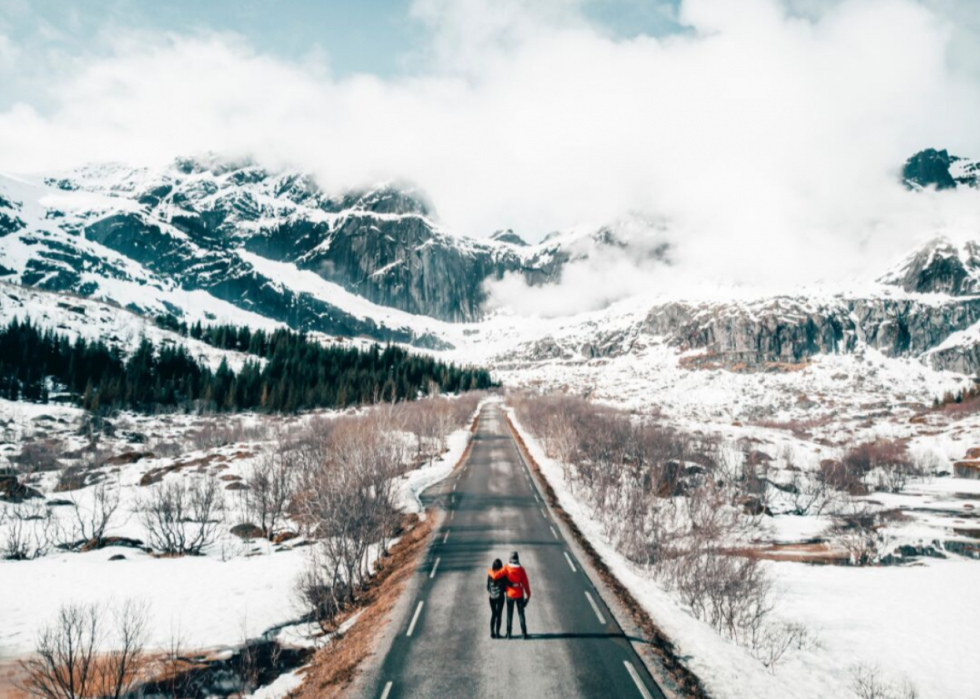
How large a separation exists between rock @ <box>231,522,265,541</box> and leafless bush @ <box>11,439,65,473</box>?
136ft

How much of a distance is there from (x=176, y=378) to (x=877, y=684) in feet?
516

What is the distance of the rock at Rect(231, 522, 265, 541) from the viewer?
142ft

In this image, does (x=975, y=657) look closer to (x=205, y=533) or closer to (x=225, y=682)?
(x=225, y=682)

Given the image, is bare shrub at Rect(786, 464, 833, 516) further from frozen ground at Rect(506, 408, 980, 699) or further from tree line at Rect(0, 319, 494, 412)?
tree line at Rect(0, 319, 494, 412)

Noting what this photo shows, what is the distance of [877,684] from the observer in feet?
71.3

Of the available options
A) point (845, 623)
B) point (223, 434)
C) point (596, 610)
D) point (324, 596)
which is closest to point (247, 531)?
point (324, 596)

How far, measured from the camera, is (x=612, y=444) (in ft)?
210

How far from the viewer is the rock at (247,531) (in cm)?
Result: 4334

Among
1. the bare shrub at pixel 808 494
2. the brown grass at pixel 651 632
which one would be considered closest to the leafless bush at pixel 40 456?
the brown grass at pixel 651 632

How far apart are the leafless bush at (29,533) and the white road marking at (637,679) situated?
4520cm

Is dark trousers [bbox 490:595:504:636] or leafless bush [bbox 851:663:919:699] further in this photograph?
leafless bush [bbox 851:663:919:699]

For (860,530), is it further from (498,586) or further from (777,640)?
(498,586)

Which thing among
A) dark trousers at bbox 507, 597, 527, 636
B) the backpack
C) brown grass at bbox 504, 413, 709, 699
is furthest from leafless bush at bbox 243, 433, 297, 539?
the backpack

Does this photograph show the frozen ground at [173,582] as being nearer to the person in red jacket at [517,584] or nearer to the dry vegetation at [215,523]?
the dry vegetation at [215,523]
